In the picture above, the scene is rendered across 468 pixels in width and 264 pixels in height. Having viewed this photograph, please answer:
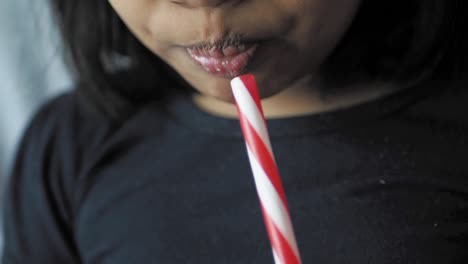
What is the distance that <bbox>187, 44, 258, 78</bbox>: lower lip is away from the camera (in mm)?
462

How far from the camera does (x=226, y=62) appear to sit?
0.47 metres

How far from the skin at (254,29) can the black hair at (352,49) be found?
0.11 meters

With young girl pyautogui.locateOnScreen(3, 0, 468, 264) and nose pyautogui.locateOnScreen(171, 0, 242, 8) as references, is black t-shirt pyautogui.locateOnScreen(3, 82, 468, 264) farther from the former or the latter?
nose pyautogui.locateOnScreen(171, 0, 242, 8)

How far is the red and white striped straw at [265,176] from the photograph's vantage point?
370mm

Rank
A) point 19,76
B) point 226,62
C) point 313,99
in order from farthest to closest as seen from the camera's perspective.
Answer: point 19,76 → point 313,99 → point 226,62

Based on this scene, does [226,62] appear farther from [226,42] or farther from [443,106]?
[443,106]

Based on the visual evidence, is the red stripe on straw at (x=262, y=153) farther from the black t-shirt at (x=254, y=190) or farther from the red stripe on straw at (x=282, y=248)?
the black t-shirt at (x=254, y=190)

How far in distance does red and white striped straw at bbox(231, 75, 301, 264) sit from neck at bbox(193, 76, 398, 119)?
0.19 meters

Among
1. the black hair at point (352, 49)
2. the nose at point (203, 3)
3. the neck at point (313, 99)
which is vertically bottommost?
the neck at point (313, 99)

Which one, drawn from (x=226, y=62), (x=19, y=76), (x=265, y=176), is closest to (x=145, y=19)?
(x=226, y=62)

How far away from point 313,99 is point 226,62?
139 mm

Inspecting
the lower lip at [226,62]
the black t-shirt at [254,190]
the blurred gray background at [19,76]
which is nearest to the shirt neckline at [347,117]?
the black t-shirt at [254,190]

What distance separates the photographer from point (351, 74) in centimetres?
59

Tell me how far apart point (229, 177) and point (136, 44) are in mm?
202
